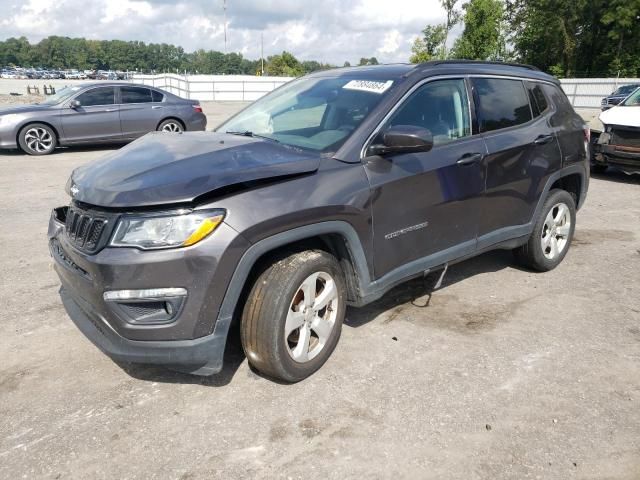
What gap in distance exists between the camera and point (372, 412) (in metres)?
2.90

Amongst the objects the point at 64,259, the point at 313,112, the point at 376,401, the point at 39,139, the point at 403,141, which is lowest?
the point at 376,401

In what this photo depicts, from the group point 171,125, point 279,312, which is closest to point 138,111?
point 171,125

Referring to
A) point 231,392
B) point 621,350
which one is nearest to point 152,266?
point 231,392

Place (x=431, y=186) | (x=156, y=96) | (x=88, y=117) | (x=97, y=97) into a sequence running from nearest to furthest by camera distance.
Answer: (x=431, y=186)
(x=88, y=117)
(x=97, y=97)
(x=156, y=96)

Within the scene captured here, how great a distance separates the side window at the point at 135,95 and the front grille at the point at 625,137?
9.52 meters

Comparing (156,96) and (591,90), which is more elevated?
(156,96)

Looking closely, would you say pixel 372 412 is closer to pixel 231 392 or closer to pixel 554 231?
pixel 231 392

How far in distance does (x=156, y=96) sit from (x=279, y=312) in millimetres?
10976

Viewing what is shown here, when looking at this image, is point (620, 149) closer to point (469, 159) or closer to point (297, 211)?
point (469, 159)

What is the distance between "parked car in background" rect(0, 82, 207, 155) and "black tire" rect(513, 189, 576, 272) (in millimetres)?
9523

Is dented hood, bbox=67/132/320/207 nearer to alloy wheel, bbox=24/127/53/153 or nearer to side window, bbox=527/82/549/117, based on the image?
side window, bbox=527/82/549/117

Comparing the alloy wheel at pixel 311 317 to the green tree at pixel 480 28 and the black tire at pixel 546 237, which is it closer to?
the black tire at pixel 546 237

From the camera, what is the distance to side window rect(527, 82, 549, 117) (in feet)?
15.3

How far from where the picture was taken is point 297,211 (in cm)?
287
